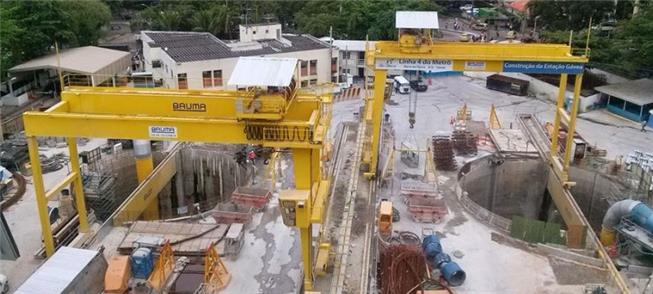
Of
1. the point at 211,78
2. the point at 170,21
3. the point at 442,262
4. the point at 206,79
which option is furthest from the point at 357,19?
the point at 442,262

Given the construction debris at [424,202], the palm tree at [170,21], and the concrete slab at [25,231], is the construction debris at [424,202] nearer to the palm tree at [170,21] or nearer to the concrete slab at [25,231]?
the concrete slab at [25,231]

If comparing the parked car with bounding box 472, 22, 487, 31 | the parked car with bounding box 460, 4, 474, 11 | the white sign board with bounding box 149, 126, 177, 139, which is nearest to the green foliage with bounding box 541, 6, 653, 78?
the parked car with bounding box 472, 22, 487, 31

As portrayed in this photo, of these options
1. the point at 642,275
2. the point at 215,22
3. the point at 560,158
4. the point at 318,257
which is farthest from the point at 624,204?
the point at 215,22

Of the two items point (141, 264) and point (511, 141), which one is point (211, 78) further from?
point (141, 264)

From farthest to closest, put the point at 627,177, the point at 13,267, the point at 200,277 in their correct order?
the point at 627,177
the point at 13,267
the point at 200,277

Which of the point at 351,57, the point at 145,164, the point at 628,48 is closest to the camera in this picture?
the point at 145,164

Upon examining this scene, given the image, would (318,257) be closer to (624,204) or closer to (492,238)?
(492,238)
